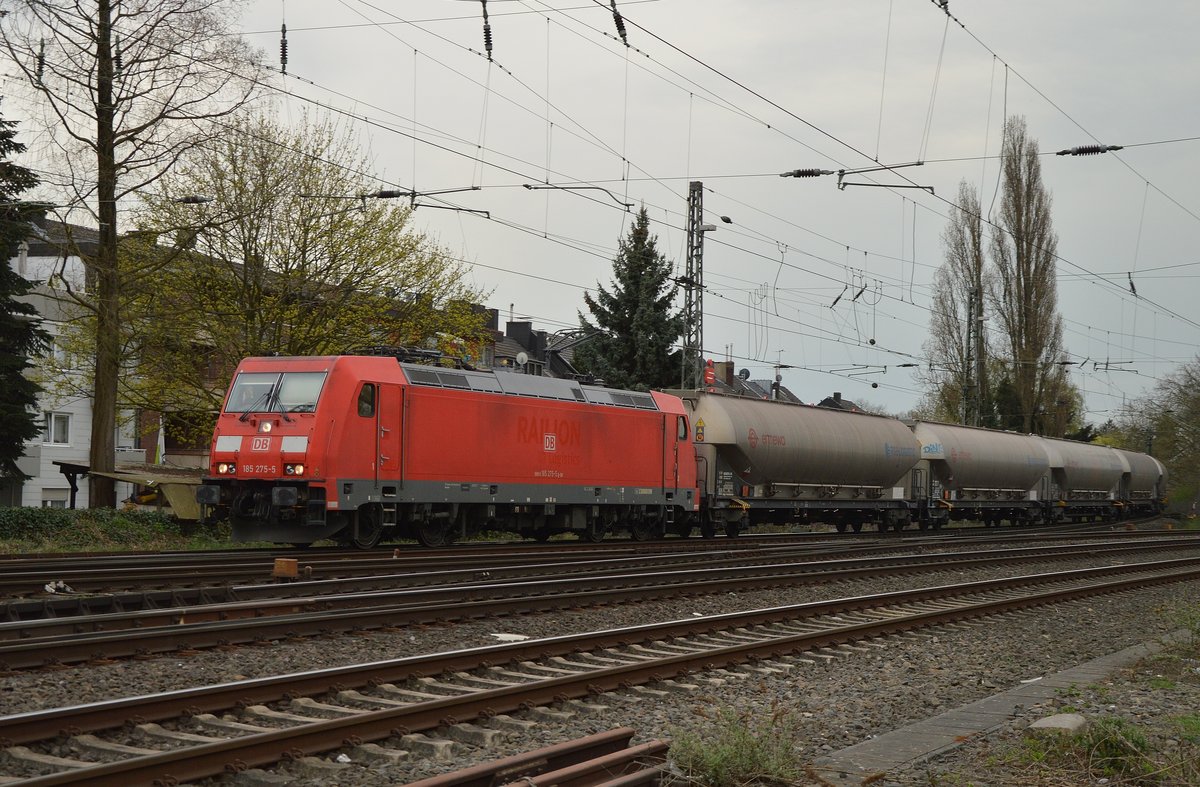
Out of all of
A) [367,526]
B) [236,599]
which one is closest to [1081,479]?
[367,526]

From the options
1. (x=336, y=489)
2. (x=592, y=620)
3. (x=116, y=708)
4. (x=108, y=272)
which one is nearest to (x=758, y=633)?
(x=592, y=620)

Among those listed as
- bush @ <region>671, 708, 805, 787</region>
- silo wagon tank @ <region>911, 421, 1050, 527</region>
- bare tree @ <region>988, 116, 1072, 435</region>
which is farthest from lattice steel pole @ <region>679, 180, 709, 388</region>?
bare tree @ <region>988, 116, 1072, 435</region>

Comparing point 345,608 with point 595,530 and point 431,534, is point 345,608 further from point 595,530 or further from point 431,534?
point 595,530

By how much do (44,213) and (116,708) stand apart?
65.6 ft

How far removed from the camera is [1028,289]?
2368 inches

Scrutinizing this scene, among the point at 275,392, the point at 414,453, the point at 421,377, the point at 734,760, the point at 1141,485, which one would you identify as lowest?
Answer: the point at 734,760

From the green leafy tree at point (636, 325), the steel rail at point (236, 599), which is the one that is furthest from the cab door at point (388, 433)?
the green leafy tree at point (636, 325)

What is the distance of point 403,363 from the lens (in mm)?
21219

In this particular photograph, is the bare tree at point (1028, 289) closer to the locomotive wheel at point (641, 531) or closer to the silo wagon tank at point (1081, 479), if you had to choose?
the silo wagon tank at point (1081, 479)

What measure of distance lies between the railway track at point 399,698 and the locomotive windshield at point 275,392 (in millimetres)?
9542

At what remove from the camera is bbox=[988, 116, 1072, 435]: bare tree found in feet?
197

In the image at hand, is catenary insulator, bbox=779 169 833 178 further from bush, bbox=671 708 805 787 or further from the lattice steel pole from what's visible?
bush, bbox=671 708 805 787

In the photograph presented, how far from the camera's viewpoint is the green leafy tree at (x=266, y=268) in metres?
29.9

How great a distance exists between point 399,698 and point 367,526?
12.5 metres
